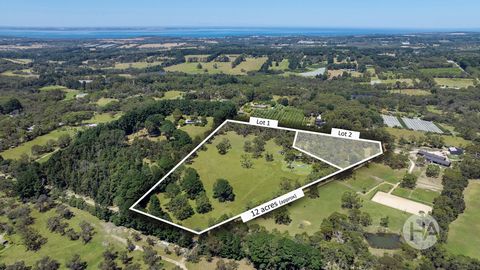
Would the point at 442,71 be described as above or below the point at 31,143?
above

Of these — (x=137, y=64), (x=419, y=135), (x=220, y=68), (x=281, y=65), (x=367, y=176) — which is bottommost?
(x=137, y=64)

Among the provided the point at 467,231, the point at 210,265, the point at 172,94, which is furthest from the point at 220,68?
the point at 210,265

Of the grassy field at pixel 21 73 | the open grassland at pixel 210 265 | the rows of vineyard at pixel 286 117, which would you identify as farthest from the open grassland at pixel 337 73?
the grassy field at pixel 21 73

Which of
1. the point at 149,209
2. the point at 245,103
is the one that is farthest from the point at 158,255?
the point at 245,103

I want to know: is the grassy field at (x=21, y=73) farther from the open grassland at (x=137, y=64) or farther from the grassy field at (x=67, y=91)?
the open grassland at (x=137, y=64)

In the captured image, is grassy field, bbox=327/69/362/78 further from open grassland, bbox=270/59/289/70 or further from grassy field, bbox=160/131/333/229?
grassy field, bbox=160/131/333/229

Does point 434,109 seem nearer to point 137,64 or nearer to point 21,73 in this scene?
point 137,64

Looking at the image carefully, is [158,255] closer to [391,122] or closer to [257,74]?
[391,122]
